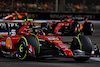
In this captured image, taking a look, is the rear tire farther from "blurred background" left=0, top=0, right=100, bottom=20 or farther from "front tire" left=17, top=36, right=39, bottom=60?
"blurred background" left=0, top=0, right=100, bottom=20

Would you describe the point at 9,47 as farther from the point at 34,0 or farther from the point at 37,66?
the point at 34,0

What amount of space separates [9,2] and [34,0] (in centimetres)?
255

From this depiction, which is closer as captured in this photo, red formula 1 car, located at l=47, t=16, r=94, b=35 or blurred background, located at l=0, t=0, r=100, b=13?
red formula 1 car, located at l=47, t=16, r=94, b=35

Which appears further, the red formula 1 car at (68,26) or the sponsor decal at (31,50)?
the red formula 1 car at (68,26)

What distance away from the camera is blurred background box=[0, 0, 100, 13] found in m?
31.7

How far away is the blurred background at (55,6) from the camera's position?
3169 centimetres

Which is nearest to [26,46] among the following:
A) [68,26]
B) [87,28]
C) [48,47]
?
[48,47]

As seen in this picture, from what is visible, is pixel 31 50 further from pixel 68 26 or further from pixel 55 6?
pixel 55 6

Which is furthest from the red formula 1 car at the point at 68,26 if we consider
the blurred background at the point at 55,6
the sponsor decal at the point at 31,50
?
the blurred background at the point at 55,6

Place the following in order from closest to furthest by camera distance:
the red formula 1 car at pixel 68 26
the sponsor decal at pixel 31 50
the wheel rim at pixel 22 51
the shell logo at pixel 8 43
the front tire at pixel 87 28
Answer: the sponsor decal at pixel 31 50, the wheel rim at pixel 22 51, the shell logo at pixel 8 43, the red formula 1 car at pixel 68 26, the front tire at pixel 87 28

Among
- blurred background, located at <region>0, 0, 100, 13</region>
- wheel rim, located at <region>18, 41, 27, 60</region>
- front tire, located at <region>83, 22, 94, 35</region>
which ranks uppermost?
blurred background, located at <region>0, 0, 100, 13</region>

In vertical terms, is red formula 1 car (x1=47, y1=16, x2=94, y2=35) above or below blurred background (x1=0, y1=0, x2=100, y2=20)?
below

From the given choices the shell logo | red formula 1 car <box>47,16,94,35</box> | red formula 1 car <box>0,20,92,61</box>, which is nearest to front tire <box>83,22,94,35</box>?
red formula 1 car <box>47,16,94,35</box>

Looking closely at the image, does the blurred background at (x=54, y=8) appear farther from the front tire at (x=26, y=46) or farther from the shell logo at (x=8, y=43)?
the front tire at (x=26, y=46)
